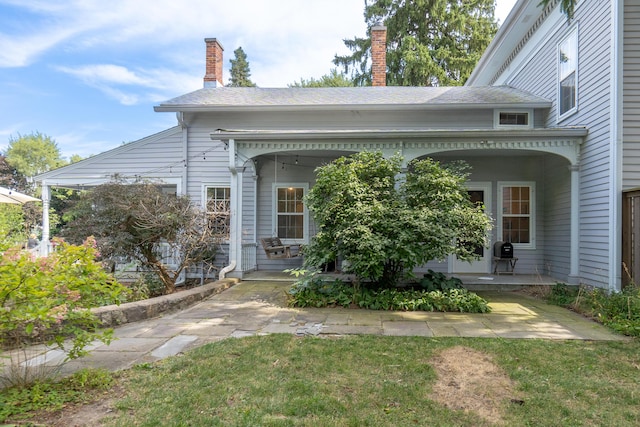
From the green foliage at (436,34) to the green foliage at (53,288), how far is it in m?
20.7

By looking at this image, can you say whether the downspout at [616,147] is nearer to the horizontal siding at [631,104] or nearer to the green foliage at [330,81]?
the horizontal siding at [631,104]

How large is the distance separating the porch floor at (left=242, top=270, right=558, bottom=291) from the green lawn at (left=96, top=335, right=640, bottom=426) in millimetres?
3347

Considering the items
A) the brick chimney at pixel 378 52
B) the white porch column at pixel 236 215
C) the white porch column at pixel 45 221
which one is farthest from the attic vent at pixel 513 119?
the white porch column at pixel 45 221

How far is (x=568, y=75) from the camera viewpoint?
26.1ft

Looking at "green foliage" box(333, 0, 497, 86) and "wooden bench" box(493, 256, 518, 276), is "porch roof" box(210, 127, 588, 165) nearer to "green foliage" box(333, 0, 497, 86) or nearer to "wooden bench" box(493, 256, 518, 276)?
"wooden bench" box(493, 256, 518, 276)

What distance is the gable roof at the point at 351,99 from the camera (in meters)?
9.19

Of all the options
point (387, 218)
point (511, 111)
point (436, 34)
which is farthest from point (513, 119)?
point (436, 34)

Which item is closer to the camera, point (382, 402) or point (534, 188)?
point (382, 402)

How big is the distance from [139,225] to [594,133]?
8.75 m

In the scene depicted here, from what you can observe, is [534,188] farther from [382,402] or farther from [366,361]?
[382,402]

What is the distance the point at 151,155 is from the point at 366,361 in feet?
28.1

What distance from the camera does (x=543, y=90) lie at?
365 inches

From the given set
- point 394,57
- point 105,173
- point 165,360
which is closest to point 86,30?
point 105,173

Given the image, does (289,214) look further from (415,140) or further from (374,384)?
(374,384)
